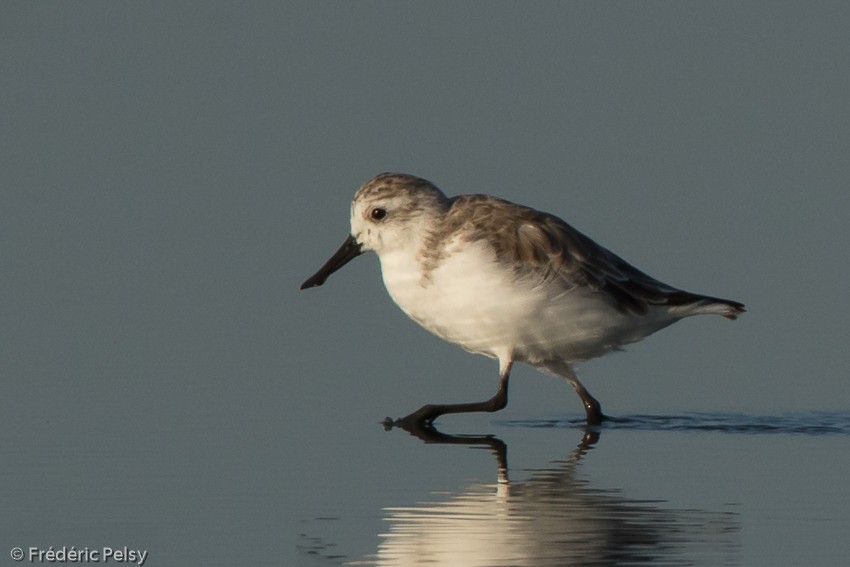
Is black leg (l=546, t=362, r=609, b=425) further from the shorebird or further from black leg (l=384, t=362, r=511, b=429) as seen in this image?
black leg (l=384, t=362, r=511, b=429)

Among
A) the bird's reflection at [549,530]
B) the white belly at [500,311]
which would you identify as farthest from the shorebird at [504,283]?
the bird's reflection at [549,530]

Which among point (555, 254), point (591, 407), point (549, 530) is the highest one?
point (555, 254)

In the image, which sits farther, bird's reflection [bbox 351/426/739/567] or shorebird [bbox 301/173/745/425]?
shorebird [bbox 301/173/745/425]

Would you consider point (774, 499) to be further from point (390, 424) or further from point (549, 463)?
point (390, 424)

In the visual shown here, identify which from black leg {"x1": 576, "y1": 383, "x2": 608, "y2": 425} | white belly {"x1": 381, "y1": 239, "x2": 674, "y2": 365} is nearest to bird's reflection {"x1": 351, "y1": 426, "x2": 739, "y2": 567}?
white belly {"x1": 381, "y1": 239, "x2": 674, "y2": 365}

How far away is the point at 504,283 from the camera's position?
13859mm

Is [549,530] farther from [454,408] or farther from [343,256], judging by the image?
[343,256]

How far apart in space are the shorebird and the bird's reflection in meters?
2.87

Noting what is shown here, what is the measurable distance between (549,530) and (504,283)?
420 cm

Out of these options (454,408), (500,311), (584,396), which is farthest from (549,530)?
(584,396)

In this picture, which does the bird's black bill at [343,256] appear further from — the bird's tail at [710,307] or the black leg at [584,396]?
the bird's tail at [710,307]

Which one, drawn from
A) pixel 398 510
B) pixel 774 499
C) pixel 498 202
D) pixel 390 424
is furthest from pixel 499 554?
pixel 498 202

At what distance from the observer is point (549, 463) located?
40.0ft

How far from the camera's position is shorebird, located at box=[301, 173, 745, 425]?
13914 millimetres
